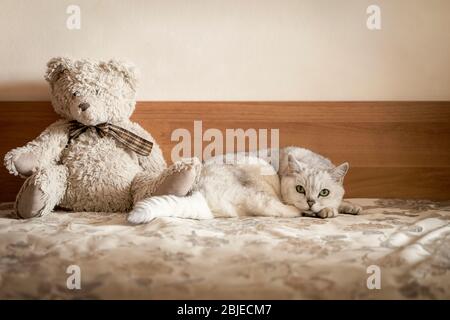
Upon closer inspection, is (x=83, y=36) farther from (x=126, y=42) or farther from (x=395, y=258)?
(x=395, y=258)

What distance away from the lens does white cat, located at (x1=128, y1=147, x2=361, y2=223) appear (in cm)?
129

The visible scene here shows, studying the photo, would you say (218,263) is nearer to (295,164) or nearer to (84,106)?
(295,164)

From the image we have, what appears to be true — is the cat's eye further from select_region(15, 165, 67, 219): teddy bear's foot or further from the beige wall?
select_region(15, 165, 67, 219): teddy bear's foot

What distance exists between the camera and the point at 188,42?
1.66 meters

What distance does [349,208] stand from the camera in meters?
1.39

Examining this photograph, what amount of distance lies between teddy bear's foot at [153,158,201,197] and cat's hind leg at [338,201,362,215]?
516 millimetres

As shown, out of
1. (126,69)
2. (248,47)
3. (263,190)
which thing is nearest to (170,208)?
(263,190)

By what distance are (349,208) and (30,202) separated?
962 mm

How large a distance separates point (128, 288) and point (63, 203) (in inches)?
26.1

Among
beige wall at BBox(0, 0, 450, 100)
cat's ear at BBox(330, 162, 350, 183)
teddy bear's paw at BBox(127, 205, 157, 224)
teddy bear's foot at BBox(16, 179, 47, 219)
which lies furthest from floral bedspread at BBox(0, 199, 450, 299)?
beige wall at BBox(0, 0, 450, 100)

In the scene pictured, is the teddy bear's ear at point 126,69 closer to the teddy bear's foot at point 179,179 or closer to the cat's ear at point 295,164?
the teddy bear's foot at point 179,179

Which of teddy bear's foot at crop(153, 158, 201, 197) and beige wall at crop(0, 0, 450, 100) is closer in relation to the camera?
teddy bear's foot at crop(153, 158, 201, 197)

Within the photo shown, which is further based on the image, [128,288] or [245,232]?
[245,232]

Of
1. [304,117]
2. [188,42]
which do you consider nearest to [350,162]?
[304,117]
